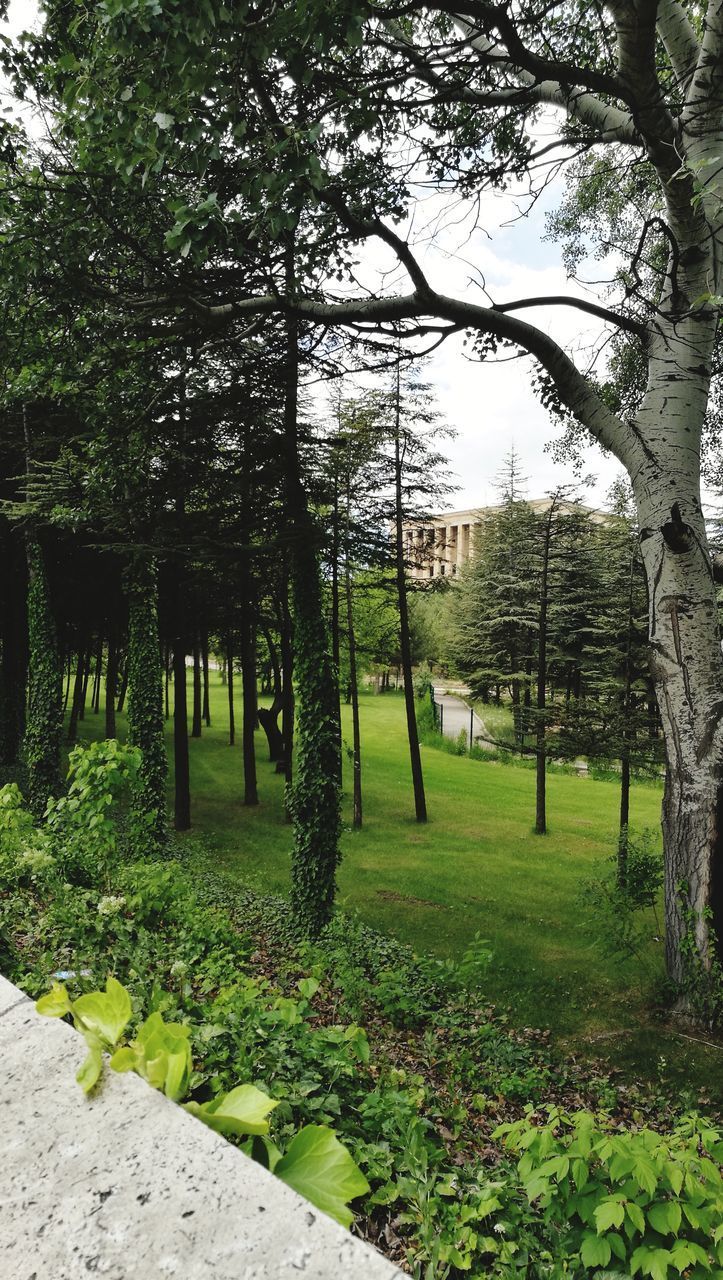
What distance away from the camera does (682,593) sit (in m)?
6.00

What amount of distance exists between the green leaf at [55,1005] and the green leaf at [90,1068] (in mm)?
244

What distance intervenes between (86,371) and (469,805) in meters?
17.3

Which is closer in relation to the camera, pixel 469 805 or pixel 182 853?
pixel 182 853

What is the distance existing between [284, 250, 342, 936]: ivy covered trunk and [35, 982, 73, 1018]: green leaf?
329 inches

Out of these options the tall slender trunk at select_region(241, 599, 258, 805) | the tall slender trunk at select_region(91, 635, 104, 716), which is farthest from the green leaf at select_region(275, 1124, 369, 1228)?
Answer: the tall slender trunk at select_region(91, 635, 104, 716)

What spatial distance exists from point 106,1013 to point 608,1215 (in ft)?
Result: 4.37

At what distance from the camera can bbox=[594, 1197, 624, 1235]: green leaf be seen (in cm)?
154

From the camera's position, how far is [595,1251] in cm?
157

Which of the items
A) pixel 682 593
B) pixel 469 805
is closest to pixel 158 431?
pixel 682 593

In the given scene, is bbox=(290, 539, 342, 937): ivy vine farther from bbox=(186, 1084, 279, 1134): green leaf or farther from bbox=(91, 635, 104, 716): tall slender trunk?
bbox=(91, 635, 104, 716): tall slender trunk

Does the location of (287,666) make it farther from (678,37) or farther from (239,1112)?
(239,1112)

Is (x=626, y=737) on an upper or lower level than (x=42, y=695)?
lower

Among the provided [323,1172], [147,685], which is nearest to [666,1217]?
[323,1172]

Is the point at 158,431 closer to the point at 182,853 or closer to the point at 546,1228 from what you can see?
the point at 182,853
